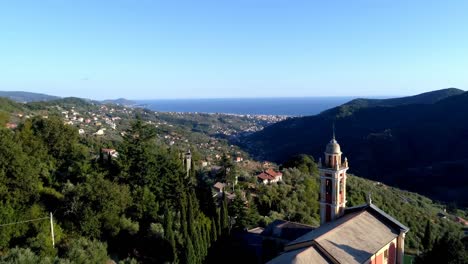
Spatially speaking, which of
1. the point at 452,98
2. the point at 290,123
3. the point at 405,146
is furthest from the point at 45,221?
the point at 290,123

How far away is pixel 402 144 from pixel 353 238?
338 ft

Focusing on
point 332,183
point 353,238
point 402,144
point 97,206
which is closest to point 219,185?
point 97,206

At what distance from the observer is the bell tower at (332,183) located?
25.7m

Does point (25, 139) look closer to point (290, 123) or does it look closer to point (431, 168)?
point (431, 168)

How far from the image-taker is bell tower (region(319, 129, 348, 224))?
2569 cm

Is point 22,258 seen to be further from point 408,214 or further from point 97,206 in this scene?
point 408,214

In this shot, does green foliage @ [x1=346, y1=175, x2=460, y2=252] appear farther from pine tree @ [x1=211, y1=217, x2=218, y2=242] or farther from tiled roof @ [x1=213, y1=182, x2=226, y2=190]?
pine tree @ [x1=211, y1=217, x2=218, y2=242]

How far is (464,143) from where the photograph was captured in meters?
105

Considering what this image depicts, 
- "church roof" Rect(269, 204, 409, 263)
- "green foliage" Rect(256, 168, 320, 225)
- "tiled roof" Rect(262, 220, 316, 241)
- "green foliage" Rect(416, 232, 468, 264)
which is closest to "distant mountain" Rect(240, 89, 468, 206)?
"green foliage" Rect(256, 168, 320, 225)

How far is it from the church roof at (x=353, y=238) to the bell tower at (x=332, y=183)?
0.95m

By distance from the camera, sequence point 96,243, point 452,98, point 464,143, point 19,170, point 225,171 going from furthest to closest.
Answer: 1. point 452,98
2. point 464,143
3. point 225,171
4. point 19,170
5. point 96,243

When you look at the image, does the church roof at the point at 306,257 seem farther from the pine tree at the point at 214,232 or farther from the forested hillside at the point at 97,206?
the pine tree at the point at 214,232

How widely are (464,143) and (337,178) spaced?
99163mm

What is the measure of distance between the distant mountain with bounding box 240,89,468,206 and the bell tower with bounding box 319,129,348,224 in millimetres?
71056
